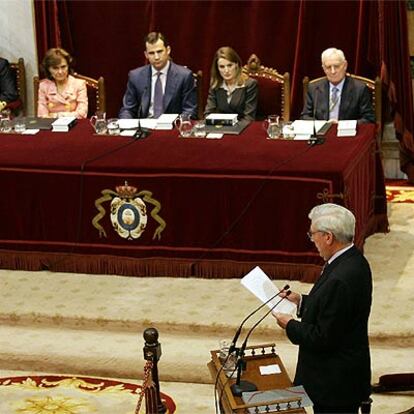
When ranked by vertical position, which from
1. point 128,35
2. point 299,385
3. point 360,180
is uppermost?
point 128,35

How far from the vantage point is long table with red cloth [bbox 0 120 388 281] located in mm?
6773

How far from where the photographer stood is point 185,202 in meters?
6.91

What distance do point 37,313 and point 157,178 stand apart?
111 cm

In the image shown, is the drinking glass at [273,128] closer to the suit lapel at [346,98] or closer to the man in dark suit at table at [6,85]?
the suit lapel at [346,98]

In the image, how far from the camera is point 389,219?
8.33m

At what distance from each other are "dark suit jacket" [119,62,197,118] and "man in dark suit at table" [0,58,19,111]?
124cm

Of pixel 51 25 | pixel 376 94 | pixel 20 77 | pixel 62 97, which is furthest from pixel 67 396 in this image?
pixel 51 25

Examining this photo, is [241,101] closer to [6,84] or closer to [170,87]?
[170,87]

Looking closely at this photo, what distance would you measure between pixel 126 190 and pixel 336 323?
2787 millimetres

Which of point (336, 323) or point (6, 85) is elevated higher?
point (6, 85)

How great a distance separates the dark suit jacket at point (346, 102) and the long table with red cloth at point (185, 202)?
823mm

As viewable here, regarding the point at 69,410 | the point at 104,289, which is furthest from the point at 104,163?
the point at 69,410

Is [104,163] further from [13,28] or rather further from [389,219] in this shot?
[13,28]

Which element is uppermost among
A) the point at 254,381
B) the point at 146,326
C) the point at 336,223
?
the point at 336,223
